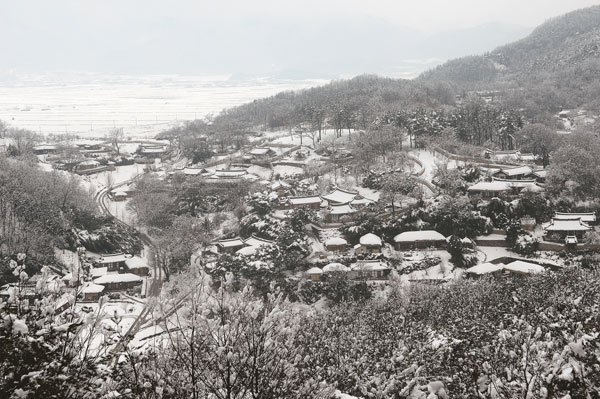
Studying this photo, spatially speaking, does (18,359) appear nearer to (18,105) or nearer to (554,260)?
(554,260)

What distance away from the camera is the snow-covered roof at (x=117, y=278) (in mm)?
22000

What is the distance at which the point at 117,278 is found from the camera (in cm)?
2222

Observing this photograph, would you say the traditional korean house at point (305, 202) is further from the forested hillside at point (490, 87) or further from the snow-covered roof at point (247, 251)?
the forested hillside at point (490, 87)

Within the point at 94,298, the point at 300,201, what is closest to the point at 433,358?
the point at 94,298

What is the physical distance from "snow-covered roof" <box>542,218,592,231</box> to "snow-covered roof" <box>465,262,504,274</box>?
3609 mm

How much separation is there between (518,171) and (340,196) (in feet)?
34.9

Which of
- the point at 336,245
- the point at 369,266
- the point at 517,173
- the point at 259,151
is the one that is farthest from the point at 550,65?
the point at 369,266

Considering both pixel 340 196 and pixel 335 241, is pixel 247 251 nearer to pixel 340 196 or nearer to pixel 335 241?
pixel 335 241

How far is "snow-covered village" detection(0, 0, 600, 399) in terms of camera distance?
201 inches

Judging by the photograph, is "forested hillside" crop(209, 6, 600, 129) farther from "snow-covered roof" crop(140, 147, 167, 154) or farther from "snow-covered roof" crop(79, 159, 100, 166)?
"snow-covered roof" crop(79, 159, 100, 166)

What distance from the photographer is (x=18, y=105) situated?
81688mm

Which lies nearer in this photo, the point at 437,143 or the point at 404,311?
the point at 404,311

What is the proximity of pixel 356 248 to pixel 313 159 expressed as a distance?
14.3 meters

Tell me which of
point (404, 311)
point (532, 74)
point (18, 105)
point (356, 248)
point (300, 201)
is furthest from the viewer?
point (18, 105)
